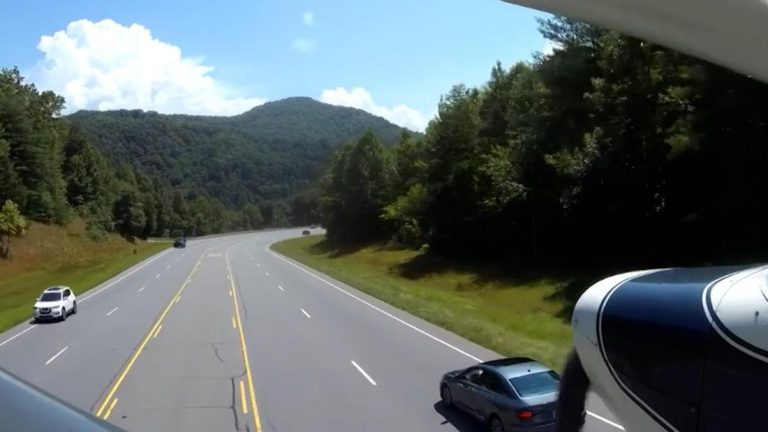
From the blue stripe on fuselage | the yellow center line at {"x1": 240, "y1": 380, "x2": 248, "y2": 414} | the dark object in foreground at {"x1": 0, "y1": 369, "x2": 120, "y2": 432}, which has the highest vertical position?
the dark object in foreground at {"x1": 0, "y1": 369, "x2": 120, "y2": 432}

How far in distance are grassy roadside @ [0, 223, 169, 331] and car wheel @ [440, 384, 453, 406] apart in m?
23.5

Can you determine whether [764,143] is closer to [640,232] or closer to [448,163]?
[640,232]

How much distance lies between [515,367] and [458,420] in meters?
1.44

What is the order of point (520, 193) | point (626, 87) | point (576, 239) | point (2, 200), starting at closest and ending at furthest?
point (626, 87) → point (576, 239) → point (520, 193) → point (2, 200)

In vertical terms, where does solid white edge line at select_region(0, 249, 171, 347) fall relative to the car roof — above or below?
below

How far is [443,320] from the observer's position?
28062mm

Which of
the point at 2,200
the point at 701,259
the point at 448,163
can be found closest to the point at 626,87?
the point at 701,259

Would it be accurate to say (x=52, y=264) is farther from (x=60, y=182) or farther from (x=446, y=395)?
(x=446, y=395)

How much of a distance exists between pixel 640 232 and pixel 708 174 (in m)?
7.21

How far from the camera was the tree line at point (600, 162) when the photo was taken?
33938 mm

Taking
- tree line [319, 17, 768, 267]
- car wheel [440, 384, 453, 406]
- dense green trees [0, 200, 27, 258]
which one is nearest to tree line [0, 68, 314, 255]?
dense green trees [0, 200, 27, 258]

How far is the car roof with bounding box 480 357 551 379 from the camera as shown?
12914 mm

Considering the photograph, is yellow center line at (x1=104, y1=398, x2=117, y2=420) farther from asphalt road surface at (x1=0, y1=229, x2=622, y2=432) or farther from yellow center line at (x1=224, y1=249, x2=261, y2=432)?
yellow center line at (x1=224, y1=249, x2=261, y2=432)

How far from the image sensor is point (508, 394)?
12.2m
